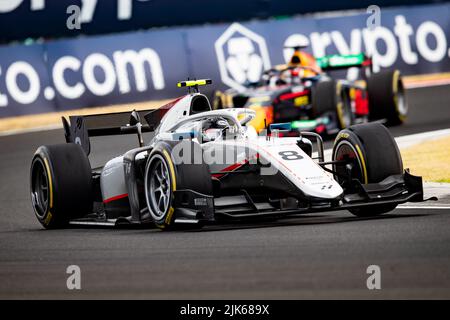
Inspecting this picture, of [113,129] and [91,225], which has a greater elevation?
[113,129]

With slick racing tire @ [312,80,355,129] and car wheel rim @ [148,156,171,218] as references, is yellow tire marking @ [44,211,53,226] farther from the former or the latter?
slick racing tire @ [312,80,355,129]

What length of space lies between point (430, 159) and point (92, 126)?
200 inches

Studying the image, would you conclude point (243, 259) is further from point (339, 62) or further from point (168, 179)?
point (339, 62)

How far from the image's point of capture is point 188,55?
26.9m

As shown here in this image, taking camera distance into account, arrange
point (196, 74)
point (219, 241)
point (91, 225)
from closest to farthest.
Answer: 1. point (219, 241)
2. point (91, 225)
3. point (196, 74)

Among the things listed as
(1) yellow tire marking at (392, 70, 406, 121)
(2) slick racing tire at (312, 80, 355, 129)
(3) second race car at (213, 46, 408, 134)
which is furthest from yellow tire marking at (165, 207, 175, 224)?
(1) yellow tire marking at (392, 70, 406, 121)

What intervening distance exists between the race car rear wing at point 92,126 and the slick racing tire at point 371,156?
2681mm

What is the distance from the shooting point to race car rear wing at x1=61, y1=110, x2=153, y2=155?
43.0ft

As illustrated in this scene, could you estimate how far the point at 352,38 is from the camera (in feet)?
92.2

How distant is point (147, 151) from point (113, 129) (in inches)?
53.7

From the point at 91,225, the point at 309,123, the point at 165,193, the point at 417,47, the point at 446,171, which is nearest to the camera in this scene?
the point at 165,193

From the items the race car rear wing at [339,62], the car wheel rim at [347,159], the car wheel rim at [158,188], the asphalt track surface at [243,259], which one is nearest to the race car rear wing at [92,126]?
the asphalt track surface at [243,259]
